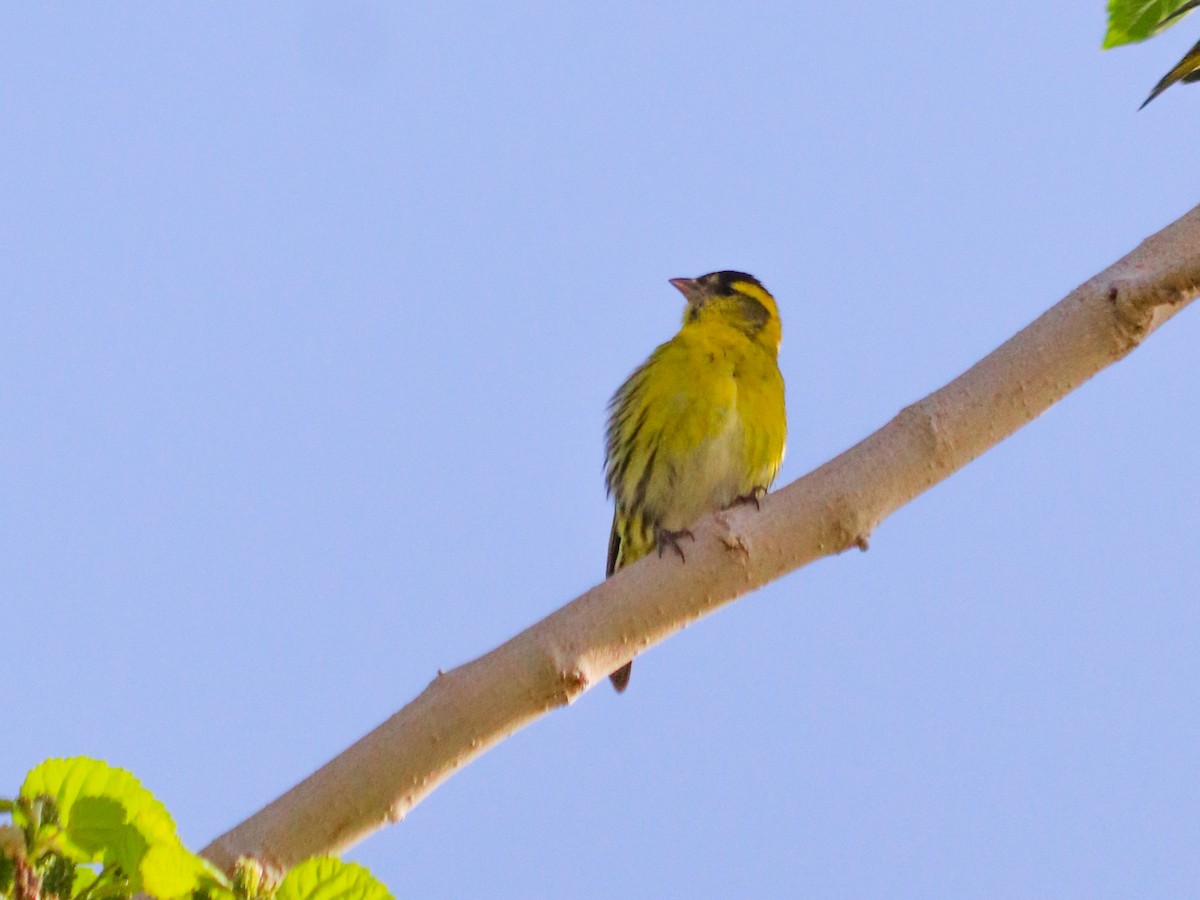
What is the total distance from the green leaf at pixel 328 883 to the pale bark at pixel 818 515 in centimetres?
54

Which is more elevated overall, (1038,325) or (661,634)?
(1038,325)

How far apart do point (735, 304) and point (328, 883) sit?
15.3 ft

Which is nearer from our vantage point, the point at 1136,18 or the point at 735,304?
the point at 1136,18

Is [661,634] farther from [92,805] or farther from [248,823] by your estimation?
[92,805]

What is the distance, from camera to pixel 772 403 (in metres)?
5.59

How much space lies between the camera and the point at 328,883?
1667 millimetres

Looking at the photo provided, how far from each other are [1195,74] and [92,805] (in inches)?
84.1

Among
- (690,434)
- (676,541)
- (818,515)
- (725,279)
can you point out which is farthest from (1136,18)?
(725,279)

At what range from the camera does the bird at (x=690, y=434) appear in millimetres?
5398

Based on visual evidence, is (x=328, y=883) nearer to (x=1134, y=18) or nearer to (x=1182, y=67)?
(x=1182, y=67)

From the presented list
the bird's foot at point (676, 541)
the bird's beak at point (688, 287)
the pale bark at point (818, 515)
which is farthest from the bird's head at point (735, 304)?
the pale bark at point (818, 515)

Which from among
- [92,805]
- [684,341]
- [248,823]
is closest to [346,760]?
[248,823]

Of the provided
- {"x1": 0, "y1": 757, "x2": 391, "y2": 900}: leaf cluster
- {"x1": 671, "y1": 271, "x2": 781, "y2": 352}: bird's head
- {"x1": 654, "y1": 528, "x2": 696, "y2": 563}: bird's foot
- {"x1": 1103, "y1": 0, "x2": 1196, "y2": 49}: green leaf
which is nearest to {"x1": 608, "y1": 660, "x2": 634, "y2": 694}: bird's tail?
{"x1": 671, "y1": 271, "x2": 781, "y2": 352}: bird's head

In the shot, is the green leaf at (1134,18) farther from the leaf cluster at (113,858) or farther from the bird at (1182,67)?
the leaf cluster at (113,858)
